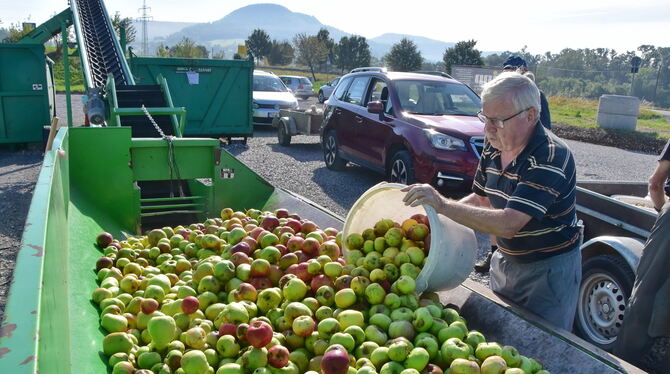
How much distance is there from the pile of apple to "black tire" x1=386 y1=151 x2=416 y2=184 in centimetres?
491

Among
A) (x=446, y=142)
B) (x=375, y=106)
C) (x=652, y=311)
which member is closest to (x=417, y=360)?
(x=652, y=311)

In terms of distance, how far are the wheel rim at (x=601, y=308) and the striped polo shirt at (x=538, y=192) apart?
1717 mm

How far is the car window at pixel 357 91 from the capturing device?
10664 millimetres

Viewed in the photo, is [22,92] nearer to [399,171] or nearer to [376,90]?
[376,90]

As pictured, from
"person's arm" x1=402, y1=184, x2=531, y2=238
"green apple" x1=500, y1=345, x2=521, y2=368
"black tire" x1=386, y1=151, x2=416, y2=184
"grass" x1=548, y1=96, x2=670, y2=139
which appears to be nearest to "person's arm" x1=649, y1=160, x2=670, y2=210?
"person's arm" x1=402, y1=184, x2=531, y2=238

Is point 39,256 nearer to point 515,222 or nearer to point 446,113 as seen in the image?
point 515,222

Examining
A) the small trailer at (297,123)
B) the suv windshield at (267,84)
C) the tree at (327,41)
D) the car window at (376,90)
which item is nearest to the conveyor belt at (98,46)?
the car window at (376,90)

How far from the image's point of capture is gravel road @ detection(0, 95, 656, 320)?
26.0ft

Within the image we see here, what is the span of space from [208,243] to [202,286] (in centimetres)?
83

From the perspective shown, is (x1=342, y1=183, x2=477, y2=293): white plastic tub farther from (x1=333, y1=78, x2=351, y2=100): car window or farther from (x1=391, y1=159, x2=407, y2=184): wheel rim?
(x1=333, y1=78, x2=351, y2=100): car window

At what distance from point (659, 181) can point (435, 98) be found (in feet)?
20.1

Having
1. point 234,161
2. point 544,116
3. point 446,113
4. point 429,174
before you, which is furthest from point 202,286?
point 446,113

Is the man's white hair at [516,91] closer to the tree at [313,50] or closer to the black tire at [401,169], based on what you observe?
the black tire at [401,169]

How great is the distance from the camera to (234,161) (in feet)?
20.4
